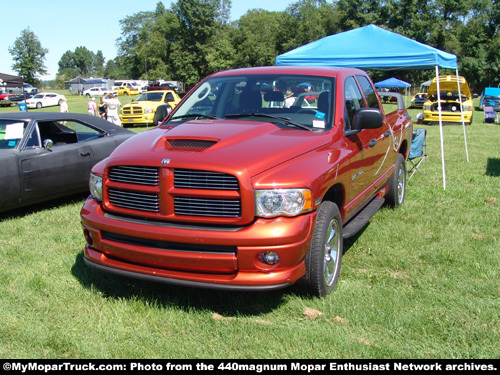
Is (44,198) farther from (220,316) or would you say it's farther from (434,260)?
(434,260)

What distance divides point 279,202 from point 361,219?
6.01 ft

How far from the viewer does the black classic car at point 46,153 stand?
20.2 feet

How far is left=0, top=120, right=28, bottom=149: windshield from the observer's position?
6395 millimetres

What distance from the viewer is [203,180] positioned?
3.26 meters

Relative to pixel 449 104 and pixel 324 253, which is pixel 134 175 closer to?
pixel 324 253

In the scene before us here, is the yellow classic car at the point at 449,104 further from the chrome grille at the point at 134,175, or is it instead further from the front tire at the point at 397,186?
the chrome grille at the point at 134,175

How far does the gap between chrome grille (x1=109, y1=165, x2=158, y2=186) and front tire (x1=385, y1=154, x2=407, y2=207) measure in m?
3.93

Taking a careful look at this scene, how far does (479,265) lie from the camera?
14.7 feet

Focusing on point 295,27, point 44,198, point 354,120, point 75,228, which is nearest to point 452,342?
point 354,120

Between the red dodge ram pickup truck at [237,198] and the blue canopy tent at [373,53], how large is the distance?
5.64m

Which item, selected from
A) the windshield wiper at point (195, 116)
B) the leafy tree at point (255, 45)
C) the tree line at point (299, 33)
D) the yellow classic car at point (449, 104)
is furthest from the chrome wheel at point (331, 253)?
the leafy tree at point (255, 45)

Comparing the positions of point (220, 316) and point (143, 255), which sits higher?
point (143, 255)

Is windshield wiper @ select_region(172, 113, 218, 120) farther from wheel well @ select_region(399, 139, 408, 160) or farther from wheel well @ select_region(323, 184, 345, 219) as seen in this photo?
wheel well @ select_region(399, 139, 408, 160)
